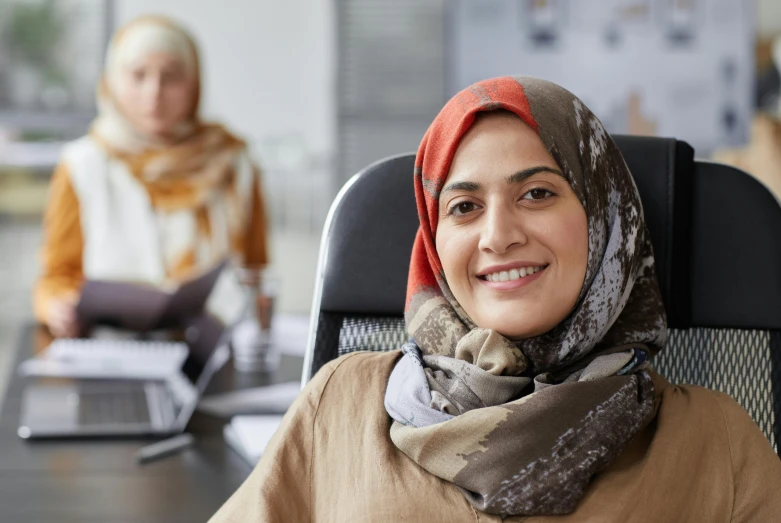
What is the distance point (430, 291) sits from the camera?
1099mm

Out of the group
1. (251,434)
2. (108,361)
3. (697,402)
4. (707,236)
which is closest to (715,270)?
(707,236)

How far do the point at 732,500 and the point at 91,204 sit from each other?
212 centimetres

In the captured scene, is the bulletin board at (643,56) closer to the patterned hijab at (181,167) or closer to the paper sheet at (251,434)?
the patterned hijab at (181,167)

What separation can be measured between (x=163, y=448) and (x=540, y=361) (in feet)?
2.16

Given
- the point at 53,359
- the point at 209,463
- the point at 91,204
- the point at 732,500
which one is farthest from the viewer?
the point at 91,204

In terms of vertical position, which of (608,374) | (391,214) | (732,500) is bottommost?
(732,500)

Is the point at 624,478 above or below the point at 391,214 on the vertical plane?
below

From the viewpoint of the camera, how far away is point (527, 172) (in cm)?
100

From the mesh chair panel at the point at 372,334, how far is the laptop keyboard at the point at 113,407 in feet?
1.65

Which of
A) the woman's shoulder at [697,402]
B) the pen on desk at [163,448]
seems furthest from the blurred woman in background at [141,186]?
the woman's shoulder at [697,402]

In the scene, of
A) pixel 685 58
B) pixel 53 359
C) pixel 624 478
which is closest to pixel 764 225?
pixel 624 478

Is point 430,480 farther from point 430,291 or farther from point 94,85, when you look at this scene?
point 94,85

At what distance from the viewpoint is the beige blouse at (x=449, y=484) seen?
3.13 feet

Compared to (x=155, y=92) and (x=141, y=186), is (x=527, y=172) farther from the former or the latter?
(x=141, y=186)
